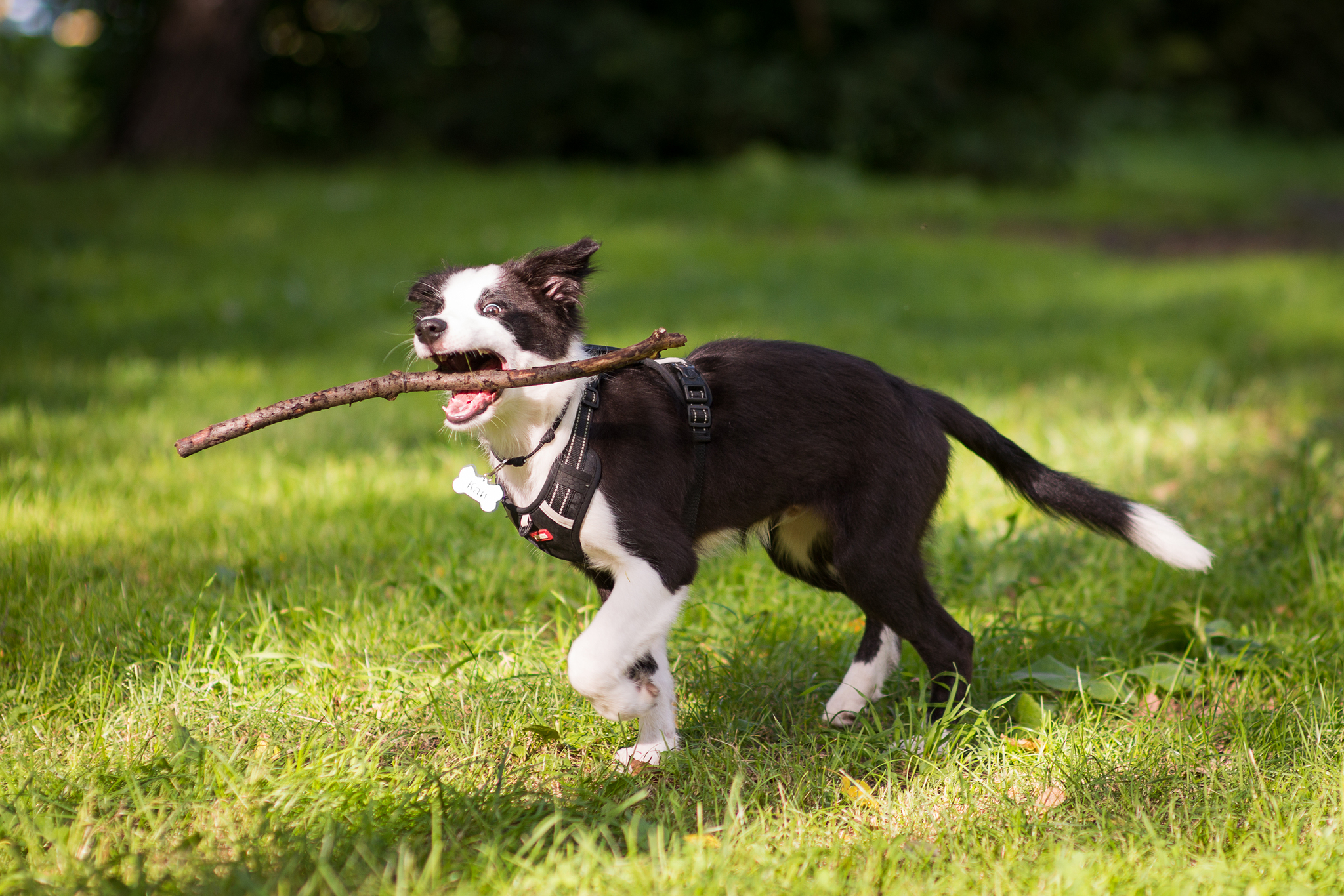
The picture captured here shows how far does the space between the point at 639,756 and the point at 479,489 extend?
79 cm

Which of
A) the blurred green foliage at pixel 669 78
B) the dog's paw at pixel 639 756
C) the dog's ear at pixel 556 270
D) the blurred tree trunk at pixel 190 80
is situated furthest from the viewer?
the blurred green foliage at pixel 669 78

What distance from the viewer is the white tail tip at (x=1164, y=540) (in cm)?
288

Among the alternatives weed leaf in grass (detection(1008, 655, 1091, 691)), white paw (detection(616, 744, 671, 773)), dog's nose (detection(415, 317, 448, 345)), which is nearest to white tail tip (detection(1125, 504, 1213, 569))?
weed leaf in grass (detection(1008, 655, 1091, 691))

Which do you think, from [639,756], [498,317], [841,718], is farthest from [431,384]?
[841,718]

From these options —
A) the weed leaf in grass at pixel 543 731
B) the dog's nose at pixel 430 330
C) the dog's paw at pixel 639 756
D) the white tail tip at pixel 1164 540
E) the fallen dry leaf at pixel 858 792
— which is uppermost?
the dog's nose at pixel 430 330

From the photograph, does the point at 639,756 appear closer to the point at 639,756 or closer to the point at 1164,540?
the point at 639,756

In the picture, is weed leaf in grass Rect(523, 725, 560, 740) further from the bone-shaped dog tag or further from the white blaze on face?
the white blaze on face

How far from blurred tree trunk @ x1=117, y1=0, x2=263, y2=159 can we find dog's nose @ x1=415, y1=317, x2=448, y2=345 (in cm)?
1158

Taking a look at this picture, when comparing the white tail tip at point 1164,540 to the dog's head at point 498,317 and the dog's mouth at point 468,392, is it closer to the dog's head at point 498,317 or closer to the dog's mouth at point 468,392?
the dog's head at point 498,317

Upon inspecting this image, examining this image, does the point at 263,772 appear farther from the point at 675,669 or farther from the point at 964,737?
the point at 964,737

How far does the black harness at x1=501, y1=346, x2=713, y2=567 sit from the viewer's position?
2545mm

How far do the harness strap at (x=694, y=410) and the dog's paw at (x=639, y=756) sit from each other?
1.82ft

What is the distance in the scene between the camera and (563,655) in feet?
10.6

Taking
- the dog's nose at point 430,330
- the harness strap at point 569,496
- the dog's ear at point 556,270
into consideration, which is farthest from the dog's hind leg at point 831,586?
the dog's nose at point 430,330
